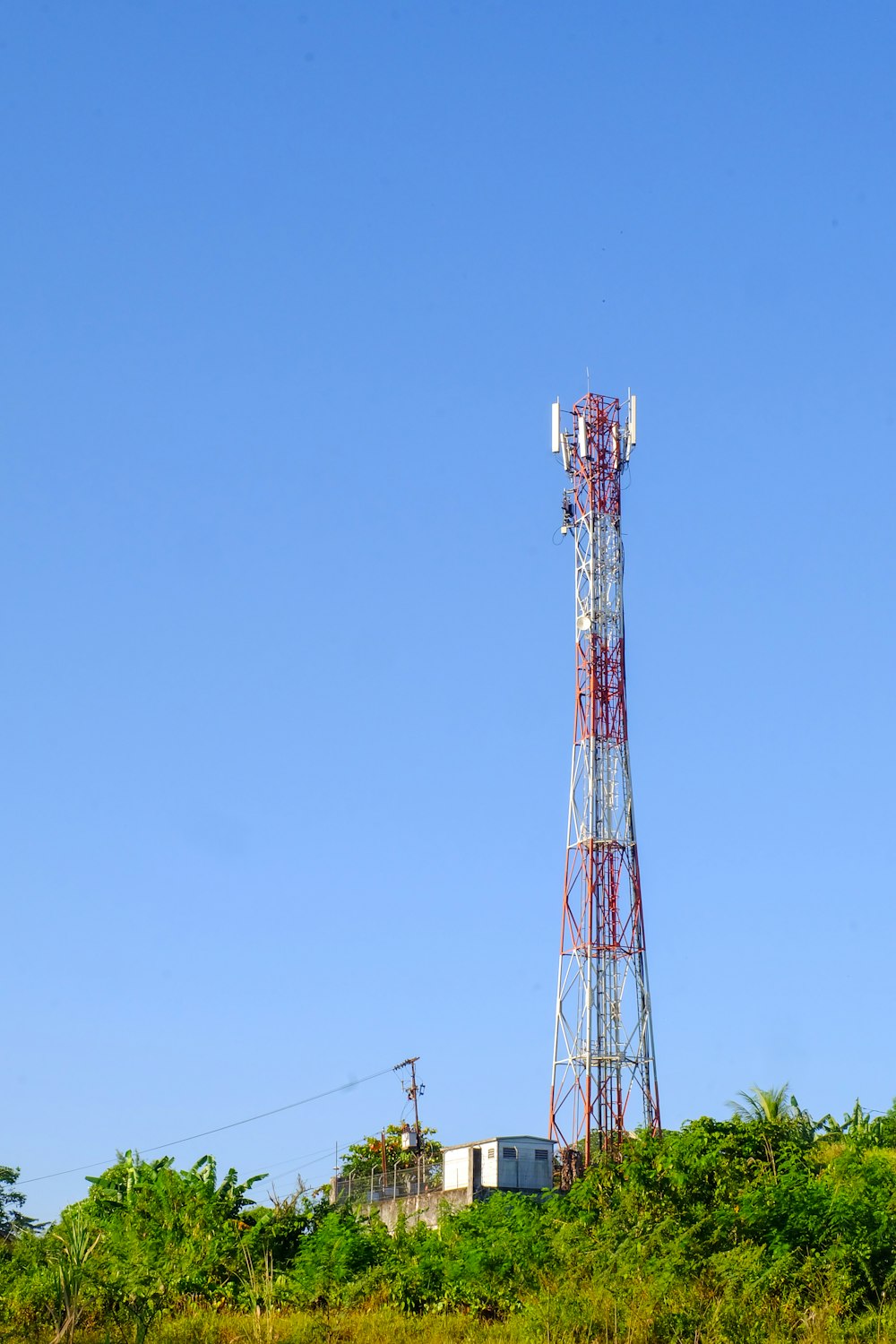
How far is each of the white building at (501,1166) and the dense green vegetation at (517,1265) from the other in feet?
41.8

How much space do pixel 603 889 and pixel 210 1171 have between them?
16.7 metres

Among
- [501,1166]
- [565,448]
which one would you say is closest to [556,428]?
[565,448]

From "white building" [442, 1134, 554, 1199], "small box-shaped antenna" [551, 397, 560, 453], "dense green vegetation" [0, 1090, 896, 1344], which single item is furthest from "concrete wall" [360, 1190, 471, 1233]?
"small box-shaped antenna" [551, 397, 560, 453]

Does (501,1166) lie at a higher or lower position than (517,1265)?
higher

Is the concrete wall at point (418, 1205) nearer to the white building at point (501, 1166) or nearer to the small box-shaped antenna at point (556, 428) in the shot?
the white building at point (501, 1166)

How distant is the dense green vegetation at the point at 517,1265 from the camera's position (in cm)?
2120

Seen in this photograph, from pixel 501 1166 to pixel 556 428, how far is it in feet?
69.3

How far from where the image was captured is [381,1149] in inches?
2125

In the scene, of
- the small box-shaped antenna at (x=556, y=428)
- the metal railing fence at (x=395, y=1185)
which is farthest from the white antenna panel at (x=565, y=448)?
the metal railing fence at (x=395, y=1185)

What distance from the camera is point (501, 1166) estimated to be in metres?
40.2

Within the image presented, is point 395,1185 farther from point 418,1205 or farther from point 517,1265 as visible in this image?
point 517,1265

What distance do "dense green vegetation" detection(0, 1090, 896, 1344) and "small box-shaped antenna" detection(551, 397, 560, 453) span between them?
2364 cm

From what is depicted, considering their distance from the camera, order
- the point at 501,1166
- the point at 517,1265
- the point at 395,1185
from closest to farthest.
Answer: the point at 517,1265, the point at 501,1166, the point at 395,1185

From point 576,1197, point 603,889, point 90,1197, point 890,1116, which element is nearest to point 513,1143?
point 603,889
